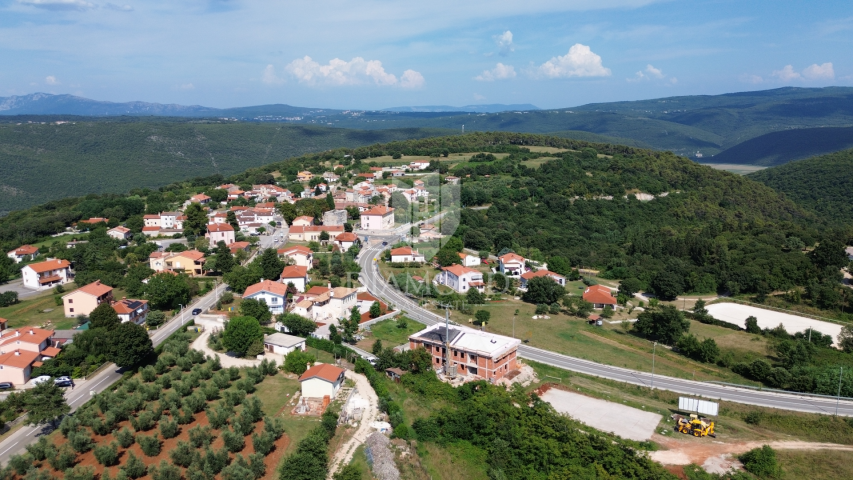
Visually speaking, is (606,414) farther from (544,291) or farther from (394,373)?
(544,291)

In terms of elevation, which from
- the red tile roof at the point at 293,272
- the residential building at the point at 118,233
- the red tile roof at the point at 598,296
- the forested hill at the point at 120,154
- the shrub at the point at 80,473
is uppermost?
the forested hill at the point at 120,154

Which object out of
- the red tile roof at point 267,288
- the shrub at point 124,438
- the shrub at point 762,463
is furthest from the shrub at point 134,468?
the shrub at point 762,463

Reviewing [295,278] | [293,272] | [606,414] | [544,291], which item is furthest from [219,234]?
[606,414]

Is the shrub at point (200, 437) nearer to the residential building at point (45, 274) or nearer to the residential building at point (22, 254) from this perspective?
the residential building at point (45, 274)

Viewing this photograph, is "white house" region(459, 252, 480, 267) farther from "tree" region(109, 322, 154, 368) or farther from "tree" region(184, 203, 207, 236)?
"tree" region(184, 203, 207, 236)

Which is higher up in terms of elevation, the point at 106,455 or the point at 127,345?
the point at 127,345

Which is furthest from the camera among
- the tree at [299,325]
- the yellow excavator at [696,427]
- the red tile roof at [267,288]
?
the red tile roof at [267,288]

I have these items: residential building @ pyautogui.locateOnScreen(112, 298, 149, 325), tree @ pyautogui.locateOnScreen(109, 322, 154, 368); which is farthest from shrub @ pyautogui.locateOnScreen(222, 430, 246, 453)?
residential building @ pyautogui.locateOnScreen(112, 298, 149, 325)
